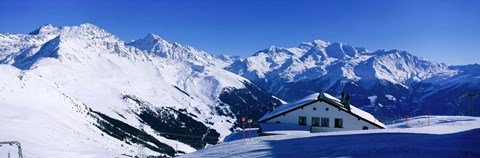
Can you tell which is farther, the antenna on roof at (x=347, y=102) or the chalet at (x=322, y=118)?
the antenna on roof at (x=347, y=102)

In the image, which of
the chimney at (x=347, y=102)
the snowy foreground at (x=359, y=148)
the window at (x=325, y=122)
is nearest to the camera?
the snowy foreground at (x=359, y=148)

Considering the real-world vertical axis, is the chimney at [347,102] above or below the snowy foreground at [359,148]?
above

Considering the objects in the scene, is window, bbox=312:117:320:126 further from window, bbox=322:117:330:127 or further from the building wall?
window, bbox=322:117:330:127

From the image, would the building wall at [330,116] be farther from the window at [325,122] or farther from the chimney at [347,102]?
the chimney at [347,102]

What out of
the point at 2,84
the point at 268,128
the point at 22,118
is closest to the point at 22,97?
the point at 2,84

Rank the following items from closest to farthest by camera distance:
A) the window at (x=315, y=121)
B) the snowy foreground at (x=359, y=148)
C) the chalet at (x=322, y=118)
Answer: the snowy foreground at (x=359, y=148) < the chalet at (x=322, y=118) < the window at (x=315, y=121)

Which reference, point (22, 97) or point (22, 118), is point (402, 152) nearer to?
point (22, 118)

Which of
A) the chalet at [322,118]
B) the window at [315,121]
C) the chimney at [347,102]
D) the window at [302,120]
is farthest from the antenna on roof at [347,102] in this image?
the window at [302,120]

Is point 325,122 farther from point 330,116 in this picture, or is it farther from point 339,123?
point 339,123

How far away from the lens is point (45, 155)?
5928cm

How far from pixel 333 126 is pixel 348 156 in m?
36.0

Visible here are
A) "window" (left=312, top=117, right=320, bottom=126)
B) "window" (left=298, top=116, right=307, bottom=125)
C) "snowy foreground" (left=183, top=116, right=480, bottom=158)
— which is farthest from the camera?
"window" (left=298, top=116, right=307, bottom=125)

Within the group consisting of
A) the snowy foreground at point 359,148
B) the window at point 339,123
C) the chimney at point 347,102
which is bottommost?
the snowy foreground at point 359,148

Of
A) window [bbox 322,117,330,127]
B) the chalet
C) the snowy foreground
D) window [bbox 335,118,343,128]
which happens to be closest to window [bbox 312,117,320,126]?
the chalet
